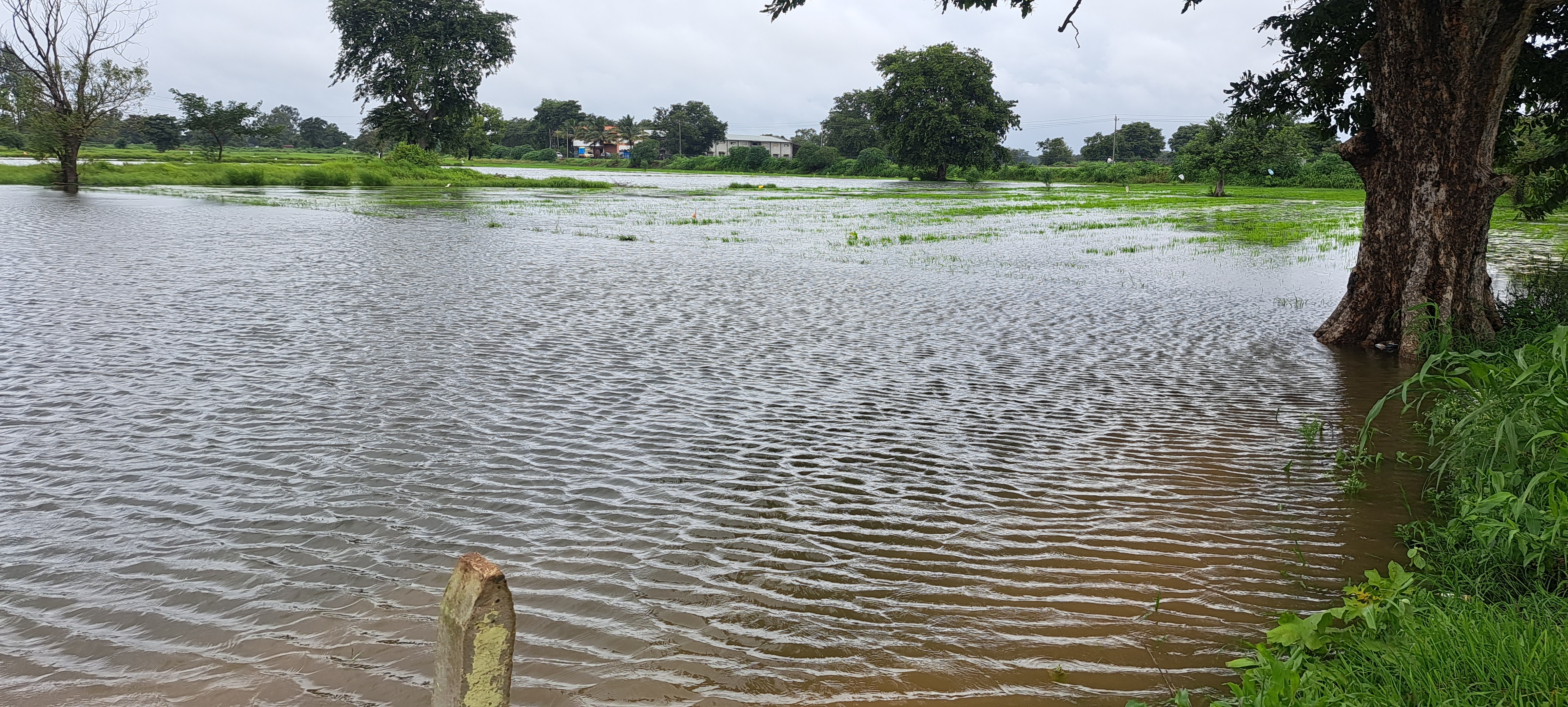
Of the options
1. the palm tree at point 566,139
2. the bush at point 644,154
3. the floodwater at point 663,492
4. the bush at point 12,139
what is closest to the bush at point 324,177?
the bush at point 12,139

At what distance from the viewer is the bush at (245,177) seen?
45875 millimetres

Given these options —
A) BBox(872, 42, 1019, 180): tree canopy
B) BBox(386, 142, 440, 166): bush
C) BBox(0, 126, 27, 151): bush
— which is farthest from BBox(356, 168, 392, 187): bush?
BBox(872, 42, 1019, 180): tree canopy

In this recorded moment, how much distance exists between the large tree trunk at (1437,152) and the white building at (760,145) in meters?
136

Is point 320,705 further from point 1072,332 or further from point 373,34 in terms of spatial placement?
point 373,34

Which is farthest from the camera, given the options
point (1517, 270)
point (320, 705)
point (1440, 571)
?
point (1517, 270)

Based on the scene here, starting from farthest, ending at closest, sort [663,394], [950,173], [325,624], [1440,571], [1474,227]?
1. [950,173]
2. [1474,227]
3. [663,394]
4. [1440,571]
5. [325,624]

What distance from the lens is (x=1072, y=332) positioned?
11.7 m

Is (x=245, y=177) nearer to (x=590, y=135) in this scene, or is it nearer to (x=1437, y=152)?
(x=1437, y=152)

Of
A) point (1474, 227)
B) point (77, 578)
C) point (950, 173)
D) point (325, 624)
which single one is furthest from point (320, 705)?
point (950, 173)

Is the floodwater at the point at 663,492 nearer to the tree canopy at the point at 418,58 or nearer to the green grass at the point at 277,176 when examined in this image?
the green grass at the point at 277,176

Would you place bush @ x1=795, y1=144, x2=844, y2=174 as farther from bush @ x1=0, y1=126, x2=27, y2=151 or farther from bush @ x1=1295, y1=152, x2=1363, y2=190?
bush @ x1=0, y1=126, x2=27, y2=151

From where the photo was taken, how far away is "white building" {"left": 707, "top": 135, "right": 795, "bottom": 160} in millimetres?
146625

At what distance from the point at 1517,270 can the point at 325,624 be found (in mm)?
20683

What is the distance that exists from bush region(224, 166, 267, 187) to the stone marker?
50938mm
